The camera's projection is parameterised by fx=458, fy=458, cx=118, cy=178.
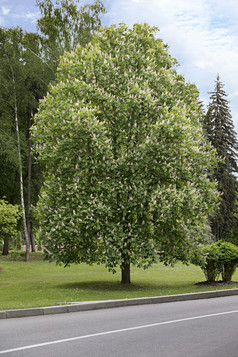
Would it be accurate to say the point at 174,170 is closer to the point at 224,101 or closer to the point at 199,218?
the point at 199,218

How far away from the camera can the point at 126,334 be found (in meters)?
7.71

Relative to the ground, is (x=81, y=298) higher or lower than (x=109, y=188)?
lower

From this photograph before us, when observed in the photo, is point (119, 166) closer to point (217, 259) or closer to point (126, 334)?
point (217, 259)

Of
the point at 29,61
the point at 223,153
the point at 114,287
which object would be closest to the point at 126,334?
the point at 114,287

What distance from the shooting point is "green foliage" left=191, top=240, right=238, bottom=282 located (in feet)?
58.0

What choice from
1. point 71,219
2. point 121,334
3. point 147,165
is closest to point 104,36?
point 147,165

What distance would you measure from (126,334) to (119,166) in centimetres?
968

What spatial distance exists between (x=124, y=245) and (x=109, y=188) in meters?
2.06

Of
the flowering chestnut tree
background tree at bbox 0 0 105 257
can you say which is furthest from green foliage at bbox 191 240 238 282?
background tree at bbox 0 0 105 257

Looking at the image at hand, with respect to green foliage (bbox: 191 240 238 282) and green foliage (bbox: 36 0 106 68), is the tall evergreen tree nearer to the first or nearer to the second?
green foliage (bbox: 36 0 106 68)

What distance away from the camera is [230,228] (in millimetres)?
50750

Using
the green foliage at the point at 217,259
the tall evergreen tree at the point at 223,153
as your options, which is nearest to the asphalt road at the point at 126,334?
the green foliage at the point at 217,259

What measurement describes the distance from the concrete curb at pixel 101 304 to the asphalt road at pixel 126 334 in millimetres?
475

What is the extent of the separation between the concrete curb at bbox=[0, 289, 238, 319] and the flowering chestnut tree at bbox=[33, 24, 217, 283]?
7.67 ft
